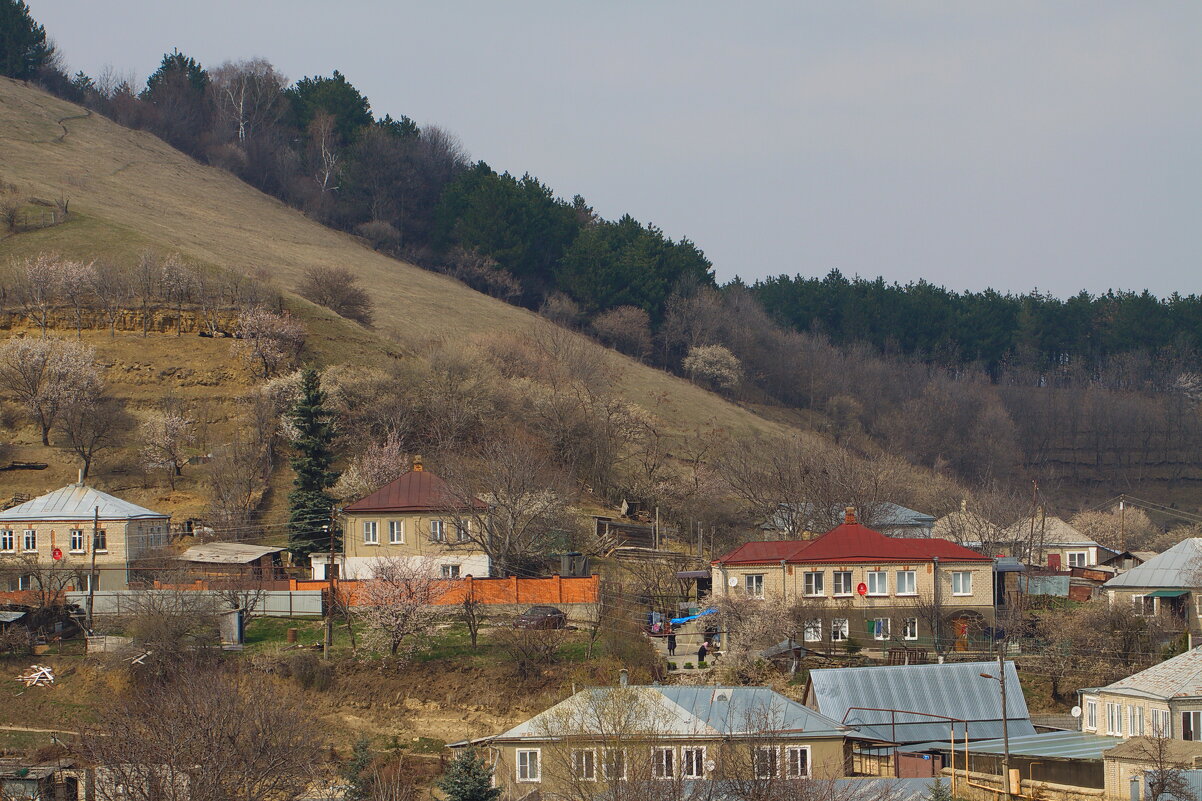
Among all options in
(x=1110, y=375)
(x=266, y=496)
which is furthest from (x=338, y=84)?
(x=266, y=496)

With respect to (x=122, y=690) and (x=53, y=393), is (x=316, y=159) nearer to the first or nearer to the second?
(x=53, y=393)

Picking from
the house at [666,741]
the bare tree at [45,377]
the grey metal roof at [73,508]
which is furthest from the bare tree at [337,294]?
the house at [666,741]

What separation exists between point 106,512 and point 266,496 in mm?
9487

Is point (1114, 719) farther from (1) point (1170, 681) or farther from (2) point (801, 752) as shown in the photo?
(2) point (801, 752)

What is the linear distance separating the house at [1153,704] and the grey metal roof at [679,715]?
6680 mm

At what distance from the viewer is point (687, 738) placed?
33.1 meters

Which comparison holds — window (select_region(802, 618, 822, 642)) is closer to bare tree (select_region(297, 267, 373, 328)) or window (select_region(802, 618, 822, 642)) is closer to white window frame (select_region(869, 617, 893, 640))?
white window frame (select_region(869, 617, 893, 640))

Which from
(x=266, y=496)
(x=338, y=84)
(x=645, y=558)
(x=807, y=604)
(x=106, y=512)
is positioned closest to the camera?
(x=807, y=604)

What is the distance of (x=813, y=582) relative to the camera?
47.8 metres

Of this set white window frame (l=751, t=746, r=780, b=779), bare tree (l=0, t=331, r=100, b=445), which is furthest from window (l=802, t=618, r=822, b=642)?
bare tree (l=0, t=331, r=100, b=445)

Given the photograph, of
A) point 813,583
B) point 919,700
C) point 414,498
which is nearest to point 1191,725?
point 919,700

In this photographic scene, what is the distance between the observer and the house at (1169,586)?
164 feet

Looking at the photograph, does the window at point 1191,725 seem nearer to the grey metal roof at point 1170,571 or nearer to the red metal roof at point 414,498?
the grey metal roof at point 1170,571

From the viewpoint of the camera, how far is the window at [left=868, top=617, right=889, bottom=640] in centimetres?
4625
